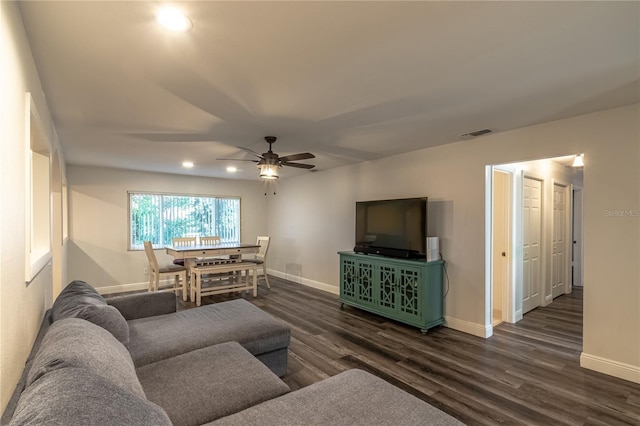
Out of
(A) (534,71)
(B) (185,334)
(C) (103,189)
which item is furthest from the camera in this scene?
(C) (103,189)

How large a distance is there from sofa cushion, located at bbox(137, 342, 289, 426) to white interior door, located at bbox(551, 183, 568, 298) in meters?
5.38

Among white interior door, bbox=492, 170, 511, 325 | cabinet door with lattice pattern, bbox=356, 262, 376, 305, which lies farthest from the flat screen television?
white interior door, bbox=492, 170, 511, 325

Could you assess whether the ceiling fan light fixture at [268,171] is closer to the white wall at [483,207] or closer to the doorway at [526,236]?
the white wall at [483,207]

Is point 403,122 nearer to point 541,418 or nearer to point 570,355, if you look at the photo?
point 541,418

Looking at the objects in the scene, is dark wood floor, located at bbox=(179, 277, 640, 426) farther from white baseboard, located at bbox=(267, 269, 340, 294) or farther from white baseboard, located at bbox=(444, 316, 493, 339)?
white baseboard, located at bbox=(267, 269, 340, 294)

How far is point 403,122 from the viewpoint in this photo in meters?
3.09

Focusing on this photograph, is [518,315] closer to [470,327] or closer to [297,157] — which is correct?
[470,327]

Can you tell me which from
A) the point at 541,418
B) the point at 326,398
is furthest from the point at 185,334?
the point at 541,418

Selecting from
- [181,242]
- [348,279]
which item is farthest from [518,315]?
[181,242]

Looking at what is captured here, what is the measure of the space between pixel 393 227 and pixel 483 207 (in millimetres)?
1146

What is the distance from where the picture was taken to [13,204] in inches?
53.6

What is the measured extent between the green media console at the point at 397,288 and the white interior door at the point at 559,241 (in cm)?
274

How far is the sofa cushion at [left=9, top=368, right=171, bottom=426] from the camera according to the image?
79 centimetres

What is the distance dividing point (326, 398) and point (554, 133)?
3255mm
